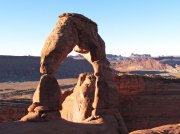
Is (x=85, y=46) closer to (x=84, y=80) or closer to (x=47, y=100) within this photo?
(x=84, y=80)

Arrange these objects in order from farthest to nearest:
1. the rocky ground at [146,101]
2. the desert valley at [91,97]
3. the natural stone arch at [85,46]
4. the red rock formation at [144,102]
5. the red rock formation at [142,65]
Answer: the red rock formation at [142,65] < the rocky ground at [146,101] < the red rock formation at [144,102] < the natural stone arch at [85,46] < the desert valley at [91,97]

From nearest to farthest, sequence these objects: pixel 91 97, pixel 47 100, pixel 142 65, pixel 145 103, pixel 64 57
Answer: pixel 47 100, pixel 64 57, pixel 91 97, pixel 145 103, pixel 142 65

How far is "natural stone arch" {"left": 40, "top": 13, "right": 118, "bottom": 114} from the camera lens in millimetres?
13582

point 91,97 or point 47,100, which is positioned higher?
point 47,100

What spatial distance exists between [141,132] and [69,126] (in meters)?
2.40

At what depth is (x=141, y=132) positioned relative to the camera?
12672 mm

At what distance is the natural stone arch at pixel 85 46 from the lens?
13.6 metres

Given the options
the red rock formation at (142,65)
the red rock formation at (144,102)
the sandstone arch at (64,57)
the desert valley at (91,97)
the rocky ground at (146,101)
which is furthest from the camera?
the red rock formation at (142,65)

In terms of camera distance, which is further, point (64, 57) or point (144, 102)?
point (144, 102)

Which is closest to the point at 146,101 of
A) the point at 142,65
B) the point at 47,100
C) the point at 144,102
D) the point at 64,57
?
the point at 144,102

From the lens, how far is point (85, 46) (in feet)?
51.1

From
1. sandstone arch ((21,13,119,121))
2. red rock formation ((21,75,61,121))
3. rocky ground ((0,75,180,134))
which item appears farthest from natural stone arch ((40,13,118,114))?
rocky ground ((0,75,180,134))

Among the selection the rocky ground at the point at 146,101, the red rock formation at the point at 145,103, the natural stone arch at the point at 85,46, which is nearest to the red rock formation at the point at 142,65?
the rocky ground at the point at 146,101

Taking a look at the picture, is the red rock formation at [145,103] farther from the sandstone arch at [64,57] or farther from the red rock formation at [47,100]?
the red rock formation at [47,100]
